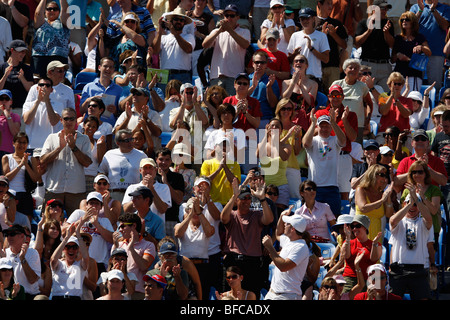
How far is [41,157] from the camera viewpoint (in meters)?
15.1

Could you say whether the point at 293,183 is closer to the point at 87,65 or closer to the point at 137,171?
the point at 137,171

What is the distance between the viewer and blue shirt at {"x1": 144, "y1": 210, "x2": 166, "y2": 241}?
14055mm

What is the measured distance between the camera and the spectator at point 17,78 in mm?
17000

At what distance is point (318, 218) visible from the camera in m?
14.4

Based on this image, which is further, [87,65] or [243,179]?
[87,65]

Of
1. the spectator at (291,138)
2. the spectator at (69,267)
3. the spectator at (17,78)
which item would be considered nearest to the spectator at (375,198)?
the spectator at (291,138)

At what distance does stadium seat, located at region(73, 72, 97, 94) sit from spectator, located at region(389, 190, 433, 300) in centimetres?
632

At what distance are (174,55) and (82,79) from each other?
167 centimetres

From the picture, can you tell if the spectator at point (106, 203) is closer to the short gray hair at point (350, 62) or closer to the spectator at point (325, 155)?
the spectator at point (325, 155)

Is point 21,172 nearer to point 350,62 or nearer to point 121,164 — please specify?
point 121,164
